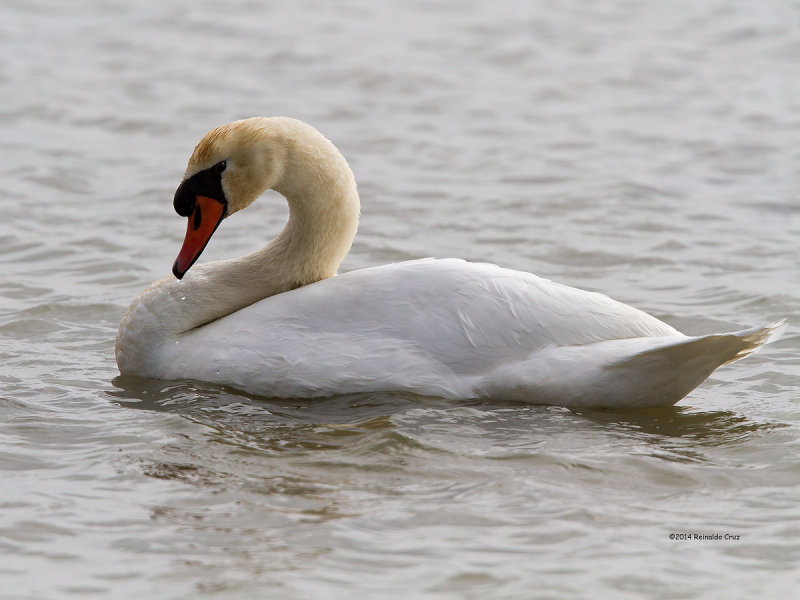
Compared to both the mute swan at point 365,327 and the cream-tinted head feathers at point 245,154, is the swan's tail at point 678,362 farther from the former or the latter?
the cream-tinted head feathers at point 245,154

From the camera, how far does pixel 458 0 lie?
18938mm

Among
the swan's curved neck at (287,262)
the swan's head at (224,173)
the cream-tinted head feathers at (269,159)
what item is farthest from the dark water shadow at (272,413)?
the cream-tinted head feathers at (269,159)

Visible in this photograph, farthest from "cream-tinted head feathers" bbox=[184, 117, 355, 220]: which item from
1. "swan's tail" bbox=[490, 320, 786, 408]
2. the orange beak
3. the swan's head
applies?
"swan's tail" bbox=[490, 320, 786, 408]

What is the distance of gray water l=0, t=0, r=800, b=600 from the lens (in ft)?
17.1

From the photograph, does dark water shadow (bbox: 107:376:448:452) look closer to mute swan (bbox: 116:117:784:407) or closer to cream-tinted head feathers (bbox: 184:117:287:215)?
mute swan (bbox: 116:117:784:407)

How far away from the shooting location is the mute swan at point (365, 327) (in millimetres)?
6414

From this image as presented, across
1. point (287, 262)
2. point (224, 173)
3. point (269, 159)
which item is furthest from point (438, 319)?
point (224, 173)

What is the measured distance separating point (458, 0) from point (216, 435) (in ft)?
44.5

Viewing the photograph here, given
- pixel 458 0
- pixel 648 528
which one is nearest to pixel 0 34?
pixel 458 0

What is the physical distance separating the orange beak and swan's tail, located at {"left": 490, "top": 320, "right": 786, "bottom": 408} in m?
1.80

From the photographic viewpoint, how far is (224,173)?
275 inches

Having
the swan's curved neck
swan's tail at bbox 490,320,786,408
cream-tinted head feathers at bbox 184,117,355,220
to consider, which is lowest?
swan's tail at bbox 490,320,786,408

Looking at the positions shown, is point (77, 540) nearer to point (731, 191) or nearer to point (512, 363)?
point (512, 363)

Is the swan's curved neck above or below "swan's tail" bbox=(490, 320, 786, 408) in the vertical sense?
above
